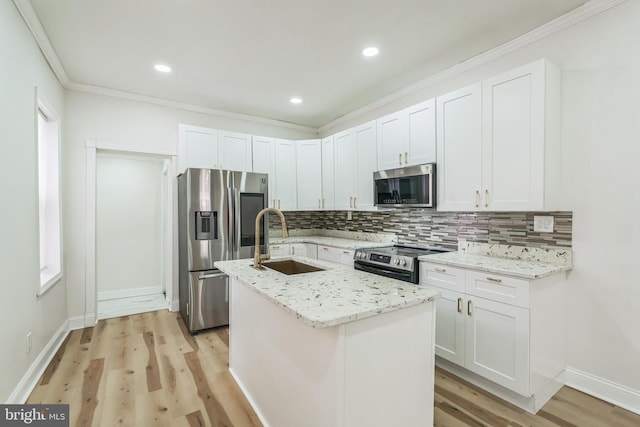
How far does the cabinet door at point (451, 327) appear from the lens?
239 cm

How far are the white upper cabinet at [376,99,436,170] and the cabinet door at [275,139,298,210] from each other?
5.01 feet

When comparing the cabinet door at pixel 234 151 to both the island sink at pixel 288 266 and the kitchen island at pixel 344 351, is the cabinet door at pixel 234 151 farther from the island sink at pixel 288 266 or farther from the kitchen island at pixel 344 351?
the kitchen island at pixel 344 351

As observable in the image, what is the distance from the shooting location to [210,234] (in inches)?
138

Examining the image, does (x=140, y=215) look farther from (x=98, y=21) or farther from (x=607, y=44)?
(x=607, y=44)

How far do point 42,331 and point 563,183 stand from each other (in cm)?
444

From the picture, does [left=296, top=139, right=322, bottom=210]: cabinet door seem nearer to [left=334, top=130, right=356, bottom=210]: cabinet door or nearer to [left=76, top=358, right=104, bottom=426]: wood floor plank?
[left=334, top=130, right=356, bottom=210]: cabinet door

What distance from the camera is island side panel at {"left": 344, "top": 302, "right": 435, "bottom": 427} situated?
4.32 ft

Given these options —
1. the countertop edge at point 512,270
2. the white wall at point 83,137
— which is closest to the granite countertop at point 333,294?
the countertop edge at point 512,270

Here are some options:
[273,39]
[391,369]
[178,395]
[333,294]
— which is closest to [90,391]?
[178,395]

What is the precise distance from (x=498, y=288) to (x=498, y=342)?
38 centimetres

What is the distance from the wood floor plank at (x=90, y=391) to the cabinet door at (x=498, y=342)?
266 cm

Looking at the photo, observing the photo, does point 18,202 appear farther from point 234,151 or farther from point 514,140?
point 514,140

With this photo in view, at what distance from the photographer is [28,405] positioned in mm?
1998

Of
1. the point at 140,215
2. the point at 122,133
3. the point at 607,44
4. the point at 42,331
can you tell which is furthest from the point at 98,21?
the point at 607,44
